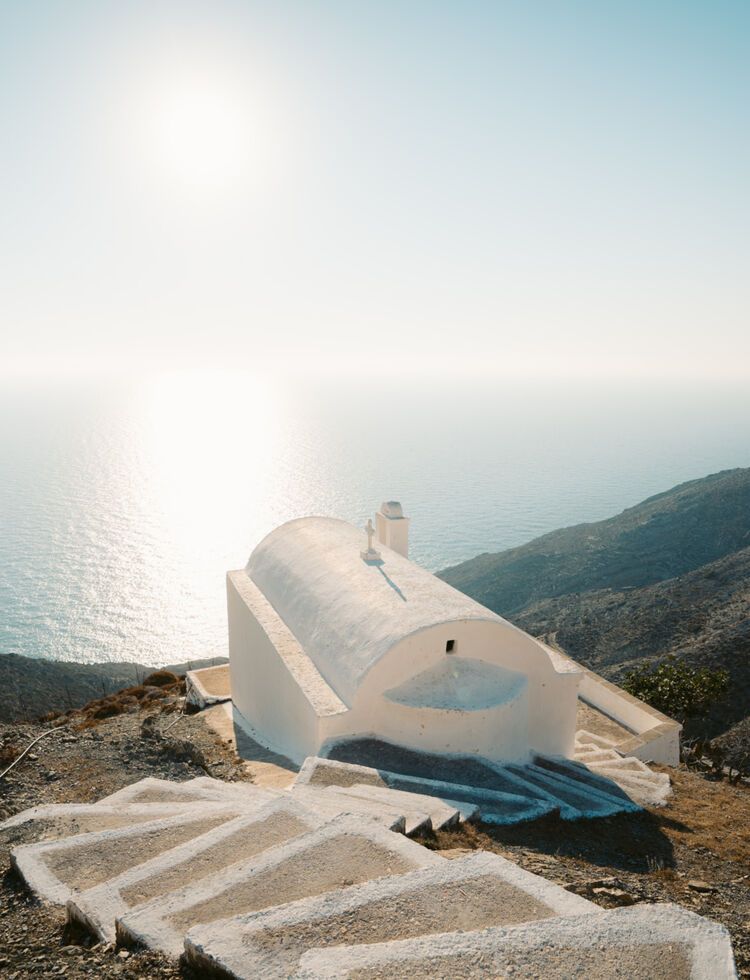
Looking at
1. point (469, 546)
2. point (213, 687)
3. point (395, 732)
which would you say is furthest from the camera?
point (469, 546)

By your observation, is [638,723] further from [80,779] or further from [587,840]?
[80,779]

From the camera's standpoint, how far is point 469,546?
374 feet

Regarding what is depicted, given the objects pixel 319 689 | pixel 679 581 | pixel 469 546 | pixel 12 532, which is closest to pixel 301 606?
pixel 319 689

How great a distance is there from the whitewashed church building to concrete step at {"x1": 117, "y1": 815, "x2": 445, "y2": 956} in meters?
5.29

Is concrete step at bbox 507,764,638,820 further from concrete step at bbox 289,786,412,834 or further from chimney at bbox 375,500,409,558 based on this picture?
→ chimney at bbox 375,500,409,558

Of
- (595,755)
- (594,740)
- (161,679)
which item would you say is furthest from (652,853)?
(161,679)

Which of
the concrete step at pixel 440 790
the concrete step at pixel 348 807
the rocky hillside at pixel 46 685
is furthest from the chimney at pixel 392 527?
the rocky hillside at pixel 46 685

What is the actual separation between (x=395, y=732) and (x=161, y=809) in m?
4.50

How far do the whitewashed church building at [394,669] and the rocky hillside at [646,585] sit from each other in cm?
1827

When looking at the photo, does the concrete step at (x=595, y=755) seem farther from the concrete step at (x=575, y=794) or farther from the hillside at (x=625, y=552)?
the hillside at (x=625, y=552)

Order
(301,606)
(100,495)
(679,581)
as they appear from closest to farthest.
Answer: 1. (301,606)
2. (679,581)
3. (100,495)

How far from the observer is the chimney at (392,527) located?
63.7ft

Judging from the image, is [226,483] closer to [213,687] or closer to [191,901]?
[213,687]

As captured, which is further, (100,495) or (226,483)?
(226,483)
